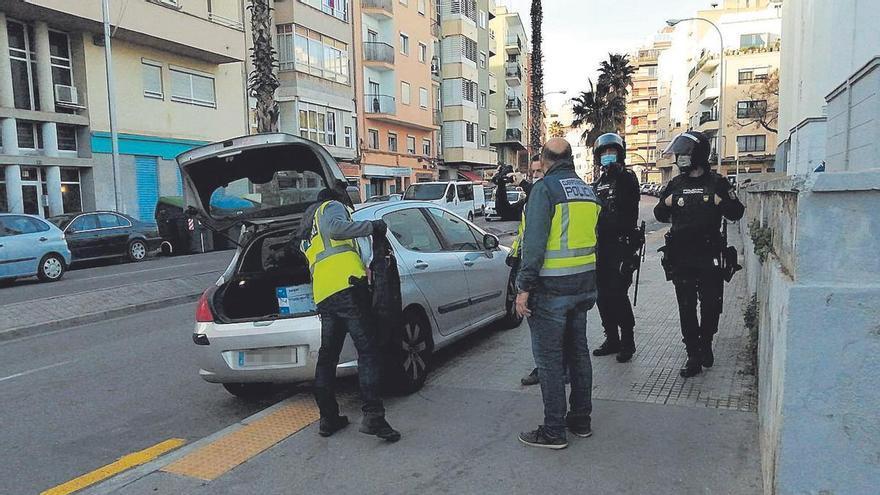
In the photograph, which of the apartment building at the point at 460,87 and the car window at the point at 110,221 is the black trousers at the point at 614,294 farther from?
the apartment building at the point at 460,87

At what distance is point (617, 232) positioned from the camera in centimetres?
532

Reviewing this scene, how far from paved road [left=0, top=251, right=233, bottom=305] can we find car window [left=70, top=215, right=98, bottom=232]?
1.08m

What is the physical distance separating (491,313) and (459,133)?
137 ft

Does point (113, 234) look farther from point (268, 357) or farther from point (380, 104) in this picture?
point (380, 104)

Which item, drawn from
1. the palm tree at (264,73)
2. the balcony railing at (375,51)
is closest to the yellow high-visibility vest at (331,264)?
the palm tree at (264,73)

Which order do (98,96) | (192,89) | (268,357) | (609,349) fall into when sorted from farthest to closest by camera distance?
1. (192,89)
2. (98,96)
3. (609,349)
4. (268,357)

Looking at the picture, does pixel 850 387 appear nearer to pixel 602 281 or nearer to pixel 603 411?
pixel 603 411

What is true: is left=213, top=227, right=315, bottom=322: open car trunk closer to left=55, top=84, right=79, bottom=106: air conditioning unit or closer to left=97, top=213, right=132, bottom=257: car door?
left=97, top=213, right=132, bottom=257: car door

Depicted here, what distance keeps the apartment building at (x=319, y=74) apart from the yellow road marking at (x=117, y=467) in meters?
25.5

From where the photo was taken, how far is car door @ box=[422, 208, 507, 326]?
6230 mm

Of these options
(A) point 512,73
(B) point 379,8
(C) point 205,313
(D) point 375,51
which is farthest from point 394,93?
(C) point 205,313

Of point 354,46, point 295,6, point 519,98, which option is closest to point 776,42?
point 519,98

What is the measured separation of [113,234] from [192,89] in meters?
10.5

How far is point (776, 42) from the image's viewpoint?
183 ft
